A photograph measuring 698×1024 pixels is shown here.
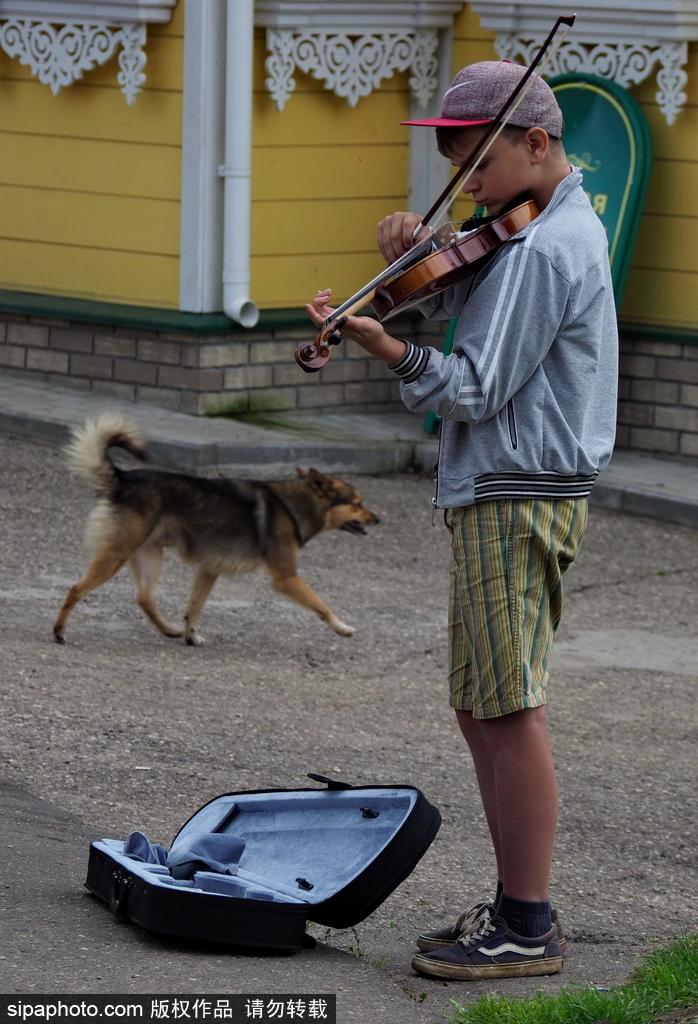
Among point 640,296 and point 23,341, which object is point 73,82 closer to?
point 23,341

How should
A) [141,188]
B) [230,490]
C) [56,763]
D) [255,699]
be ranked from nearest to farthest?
[56,763] < [255,699] < [230,490] < [141,188]

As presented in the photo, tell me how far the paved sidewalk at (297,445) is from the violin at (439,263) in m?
6.35

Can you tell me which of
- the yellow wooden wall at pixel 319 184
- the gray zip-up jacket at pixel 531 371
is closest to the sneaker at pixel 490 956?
the gray zip-up jacket at pixel 531 371

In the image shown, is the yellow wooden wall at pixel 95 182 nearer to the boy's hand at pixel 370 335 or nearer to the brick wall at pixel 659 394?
the brick wall at pixel 659 394

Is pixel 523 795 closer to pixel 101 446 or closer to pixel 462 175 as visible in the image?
pixel 462 175

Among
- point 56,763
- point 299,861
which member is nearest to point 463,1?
point 56,763

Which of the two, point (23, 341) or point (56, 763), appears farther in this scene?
point (23, 341)

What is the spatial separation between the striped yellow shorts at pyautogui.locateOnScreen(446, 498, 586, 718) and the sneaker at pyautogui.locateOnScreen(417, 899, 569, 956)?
19.2 inches

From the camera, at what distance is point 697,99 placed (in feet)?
34.9

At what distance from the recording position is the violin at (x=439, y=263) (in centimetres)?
385

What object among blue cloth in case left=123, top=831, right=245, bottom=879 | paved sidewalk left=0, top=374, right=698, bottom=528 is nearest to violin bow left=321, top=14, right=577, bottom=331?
blue cloth in case left=123, top=831, right=245, bottom=879

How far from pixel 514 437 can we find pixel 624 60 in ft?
24.5

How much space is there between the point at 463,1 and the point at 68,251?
3.04 meters

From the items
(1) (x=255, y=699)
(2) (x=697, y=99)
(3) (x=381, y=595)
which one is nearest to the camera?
(1) (x=255, y=699)
